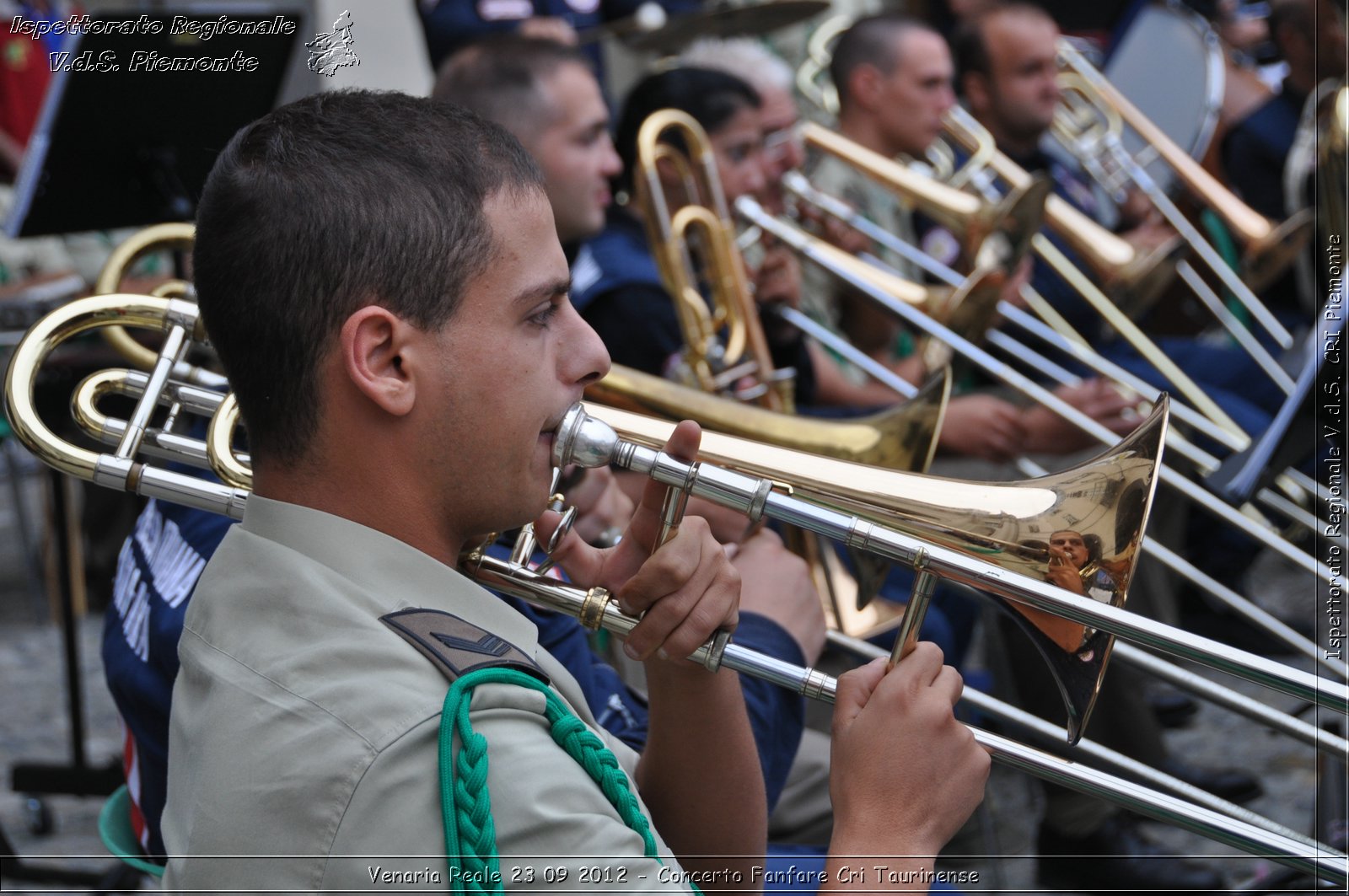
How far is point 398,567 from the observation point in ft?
3.60

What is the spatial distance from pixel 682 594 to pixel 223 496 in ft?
1.79

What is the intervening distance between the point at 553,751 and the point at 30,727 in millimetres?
2856

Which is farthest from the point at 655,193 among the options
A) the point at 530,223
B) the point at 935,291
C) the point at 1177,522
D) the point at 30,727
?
the point at 30,727

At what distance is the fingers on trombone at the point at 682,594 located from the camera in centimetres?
125

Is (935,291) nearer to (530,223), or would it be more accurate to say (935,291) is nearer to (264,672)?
(530,223)

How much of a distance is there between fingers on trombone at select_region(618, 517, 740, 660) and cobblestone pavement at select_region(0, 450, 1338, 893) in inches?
41.1

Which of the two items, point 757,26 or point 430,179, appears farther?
point 757,26

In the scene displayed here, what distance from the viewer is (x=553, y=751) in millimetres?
1002

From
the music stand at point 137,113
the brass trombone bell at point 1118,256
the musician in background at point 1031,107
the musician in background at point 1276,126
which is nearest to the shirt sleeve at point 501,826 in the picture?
the music stand at point 137,113

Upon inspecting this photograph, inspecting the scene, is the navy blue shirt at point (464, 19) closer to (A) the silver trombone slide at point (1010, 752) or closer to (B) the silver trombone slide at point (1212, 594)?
(B) the silver trombone slide at point (1212, 594)

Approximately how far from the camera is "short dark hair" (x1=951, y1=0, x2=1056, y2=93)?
191 inches

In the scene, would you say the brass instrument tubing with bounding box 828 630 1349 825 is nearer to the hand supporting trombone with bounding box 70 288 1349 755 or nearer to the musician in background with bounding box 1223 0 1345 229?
the hand supporting trombone with bounding box 70 288 1349 755

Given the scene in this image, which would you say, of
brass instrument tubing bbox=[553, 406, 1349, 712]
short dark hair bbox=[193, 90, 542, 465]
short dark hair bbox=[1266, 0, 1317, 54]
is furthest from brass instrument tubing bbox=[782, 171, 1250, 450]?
short dark hair bbox=[193, 90, 542, 465]

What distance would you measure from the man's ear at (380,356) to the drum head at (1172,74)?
4.38m
